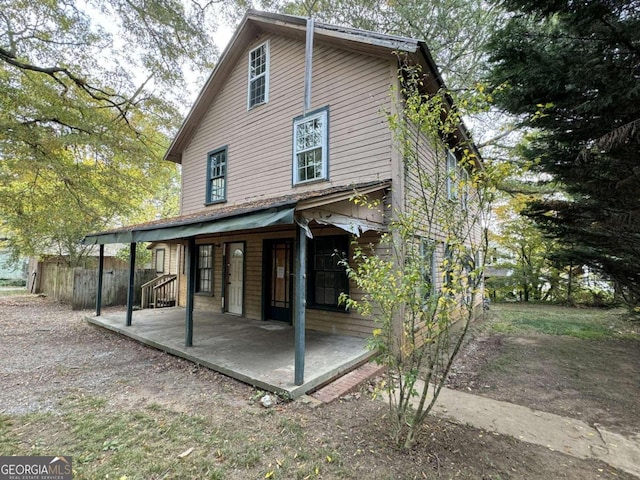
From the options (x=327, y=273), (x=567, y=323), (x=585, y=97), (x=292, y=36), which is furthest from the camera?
(x=567, y=323)

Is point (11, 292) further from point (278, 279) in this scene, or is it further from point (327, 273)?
point (327, 273)

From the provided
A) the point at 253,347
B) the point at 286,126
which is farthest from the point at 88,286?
the point at 286,126

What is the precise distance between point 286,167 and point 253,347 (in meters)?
4.23

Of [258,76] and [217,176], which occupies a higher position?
[258,76]

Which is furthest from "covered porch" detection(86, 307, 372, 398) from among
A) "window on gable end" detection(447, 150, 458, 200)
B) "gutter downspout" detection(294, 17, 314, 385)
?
"window on gable end" detection(447, 150, 458, 200)

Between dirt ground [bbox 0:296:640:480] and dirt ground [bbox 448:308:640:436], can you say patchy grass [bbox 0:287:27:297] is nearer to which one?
dirt ground [bbox 0:296:640:480]

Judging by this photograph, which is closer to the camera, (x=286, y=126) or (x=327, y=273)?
(x=327, y=273)

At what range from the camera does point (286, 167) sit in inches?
301

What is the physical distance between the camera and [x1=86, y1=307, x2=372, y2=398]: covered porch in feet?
14.6

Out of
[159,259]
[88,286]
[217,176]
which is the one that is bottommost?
[88,286]

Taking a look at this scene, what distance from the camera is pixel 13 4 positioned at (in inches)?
371

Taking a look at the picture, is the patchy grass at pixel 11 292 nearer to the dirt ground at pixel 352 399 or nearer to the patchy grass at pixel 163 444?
the dirt ground at pixel 352 399

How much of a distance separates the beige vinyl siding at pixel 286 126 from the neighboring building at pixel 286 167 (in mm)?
27

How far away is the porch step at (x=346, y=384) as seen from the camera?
4.16 metres
